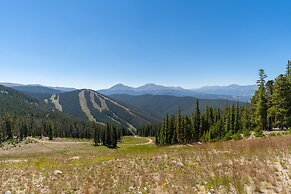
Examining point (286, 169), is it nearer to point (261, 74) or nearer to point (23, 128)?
point (261, 74)

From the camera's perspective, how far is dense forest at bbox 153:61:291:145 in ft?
173

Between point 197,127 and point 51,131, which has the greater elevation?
point 197,127

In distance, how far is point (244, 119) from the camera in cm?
7269

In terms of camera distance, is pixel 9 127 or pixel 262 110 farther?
pixel 9 127

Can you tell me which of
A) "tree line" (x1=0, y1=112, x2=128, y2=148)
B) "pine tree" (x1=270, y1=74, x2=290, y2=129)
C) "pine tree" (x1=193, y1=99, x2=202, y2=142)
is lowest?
"tree line" (x1=0, y1=112, x2=128, y2=148)

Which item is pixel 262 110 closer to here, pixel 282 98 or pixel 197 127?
pixel 282 98

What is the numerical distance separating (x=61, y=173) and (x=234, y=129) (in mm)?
68701

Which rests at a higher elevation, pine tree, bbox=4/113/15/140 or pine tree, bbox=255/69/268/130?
pine tree, bbox=255/69/268/130

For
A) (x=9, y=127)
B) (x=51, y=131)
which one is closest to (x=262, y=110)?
(x=51, y=131)

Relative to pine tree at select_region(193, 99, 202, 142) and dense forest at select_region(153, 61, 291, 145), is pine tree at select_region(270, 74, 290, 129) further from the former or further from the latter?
→ pine tree at select_region(193, 99, 202, 142)

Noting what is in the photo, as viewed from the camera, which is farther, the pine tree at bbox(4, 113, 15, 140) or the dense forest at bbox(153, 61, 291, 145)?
the pine tree at bbox(4, 113, 15, 140)

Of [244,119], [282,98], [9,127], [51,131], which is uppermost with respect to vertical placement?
[282,98]

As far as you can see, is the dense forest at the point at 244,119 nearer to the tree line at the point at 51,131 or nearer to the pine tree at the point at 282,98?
the pine tree at the point at 282,98

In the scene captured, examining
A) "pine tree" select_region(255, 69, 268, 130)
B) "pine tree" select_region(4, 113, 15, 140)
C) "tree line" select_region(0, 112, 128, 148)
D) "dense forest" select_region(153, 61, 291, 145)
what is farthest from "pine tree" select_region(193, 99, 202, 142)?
"pine tree" select_region(4, 113, 15, 140)
